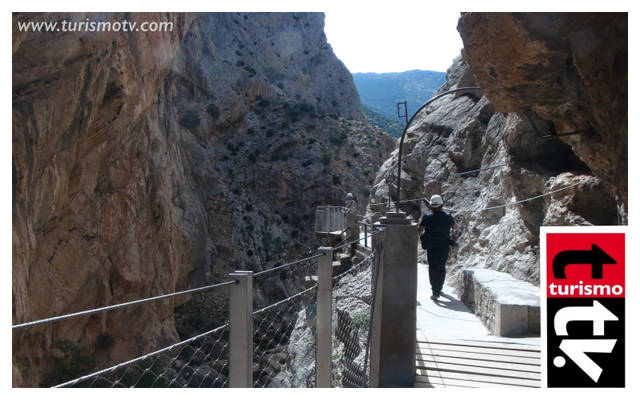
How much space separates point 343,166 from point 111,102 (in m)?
29.6

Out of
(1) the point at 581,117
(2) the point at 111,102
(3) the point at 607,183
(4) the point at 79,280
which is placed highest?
(2) the point at 111,102

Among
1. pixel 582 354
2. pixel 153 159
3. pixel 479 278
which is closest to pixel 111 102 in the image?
pixel 153 159

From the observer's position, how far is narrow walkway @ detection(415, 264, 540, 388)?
173 inches

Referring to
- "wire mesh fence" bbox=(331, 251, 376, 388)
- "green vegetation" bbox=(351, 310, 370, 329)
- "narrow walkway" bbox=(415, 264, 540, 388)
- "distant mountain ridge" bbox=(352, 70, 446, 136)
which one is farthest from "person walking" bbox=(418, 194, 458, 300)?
"distant mountain ridge" bbox=(352, 70, 446, 136)

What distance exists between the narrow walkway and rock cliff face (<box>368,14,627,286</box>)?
5.50 feet

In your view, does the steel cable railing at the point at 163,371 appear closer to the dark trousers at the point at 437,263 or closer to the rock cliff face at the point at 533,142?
the dark trousers at the point at 437,263

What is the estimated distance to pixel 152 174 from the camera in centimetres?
1914

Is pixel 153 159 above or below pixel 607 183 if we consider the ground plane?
above

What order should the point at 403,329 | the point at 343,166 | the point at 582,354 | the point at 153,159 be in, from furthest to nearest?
the point at 343,166
the point at 153,159
the point at 403,329
the point at 582,354

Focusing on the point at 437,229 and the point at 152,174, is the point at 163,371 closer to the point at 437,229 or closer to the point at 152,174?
the point at 437,229

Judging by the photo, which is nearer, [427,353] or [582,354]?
[582,354]

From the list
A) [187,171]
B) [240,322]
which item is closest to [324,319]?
[240,322]

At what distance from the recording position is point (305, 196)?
37.3m

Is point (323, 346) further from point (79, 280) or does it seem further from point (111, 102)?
point (79, 280)
